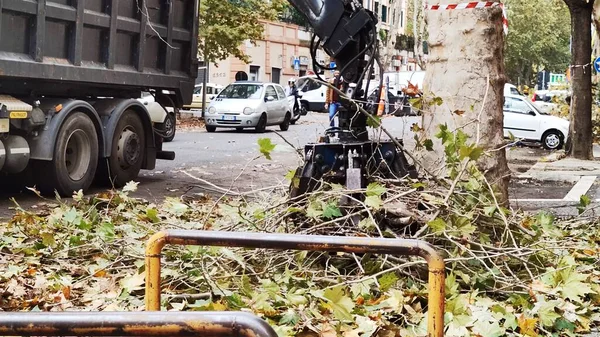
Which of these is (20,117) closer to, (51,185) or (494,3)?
(51,185)

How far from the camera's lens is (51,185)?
1060cm

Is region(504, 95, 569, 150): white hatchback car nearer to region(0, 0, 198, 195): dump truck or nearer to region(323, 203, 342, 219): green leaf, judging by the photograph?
region(0, 0, 198, 195): dump truck

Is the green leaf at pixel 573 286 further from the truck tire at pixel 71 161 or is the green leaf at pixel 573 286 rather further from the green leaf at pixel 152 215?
the truck tire at pixel 71 161

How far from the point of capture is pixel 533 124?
26.9 m

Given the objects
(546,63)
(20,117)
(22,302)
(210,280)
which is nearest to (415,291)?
(210,280)

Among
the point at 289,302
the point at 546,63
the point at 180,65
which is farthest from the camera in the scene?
the point at 546,63

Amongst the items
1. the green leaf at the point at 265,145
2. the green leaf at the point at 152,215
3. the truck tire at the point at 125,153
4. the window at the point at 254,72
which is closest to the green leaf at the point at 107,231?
the green leaf at the point at 152,215

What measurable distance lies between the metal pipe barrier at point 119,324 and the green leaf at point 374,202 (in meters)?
3.49

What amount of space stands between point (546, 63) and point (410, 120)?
216ft

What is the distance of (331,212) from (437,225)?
0.69 metres

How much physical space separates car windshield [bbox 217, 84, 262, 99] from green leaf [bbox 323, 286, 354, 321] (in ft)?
81.6

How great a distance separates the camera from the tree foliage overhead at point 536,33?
62.6m

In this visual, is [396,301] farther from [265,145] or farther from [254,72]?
[254,72]

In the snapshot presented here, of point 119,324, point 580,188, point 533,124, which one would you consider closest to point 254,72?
point 533,124
